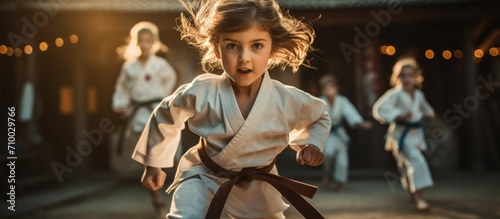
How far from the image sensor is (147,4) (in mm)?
11680

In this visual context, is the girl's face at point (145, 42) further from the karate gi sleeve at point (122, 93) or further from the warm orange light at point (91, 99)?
the warm orange light at point (91, 99)

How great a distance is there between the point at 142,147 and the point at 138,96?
3.60m

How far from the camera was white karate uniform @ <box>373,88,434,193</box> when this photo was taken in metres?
7.19

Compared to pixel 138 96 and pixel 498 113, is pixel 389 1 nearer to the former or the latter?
pixel 498 113

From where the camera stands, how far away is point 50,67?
1254 cm

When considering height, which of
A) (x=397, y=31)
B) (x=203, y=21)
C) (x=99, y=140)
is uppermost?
(x=397, y=31)

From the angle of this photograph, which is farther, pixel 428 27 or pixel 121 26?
pixel 428 27

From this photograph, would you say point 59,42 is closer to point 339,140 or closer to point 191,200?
point 339,140

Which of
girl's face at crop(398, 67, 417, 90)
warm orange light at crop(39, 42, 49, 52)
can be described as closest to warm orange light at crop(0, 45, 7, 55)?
warm orange light at crop(39, 42, 49, 52)

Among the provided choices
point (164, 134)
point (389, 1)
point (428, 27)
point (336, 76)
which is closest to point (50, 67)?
point (336, 76)

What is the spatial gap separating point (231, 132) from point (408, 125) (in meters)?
4.78

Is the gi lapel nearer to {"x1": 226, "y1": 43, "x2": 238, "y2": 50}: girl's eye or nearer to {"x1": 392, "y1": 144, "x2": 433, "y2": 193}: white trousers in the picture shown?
{"x1": 226, "y1": 43, "x2": 238, "y2": 50}: girl's eye

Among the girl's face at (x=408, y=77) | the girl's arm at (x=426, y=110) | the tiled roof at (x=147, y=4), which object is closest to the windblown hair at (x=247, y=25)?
the girl's face at (x=408, y=77)

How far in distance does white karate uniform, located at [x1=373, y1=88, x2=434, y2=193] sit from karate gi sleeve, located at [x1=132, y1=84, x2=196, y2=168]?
4489 mm
